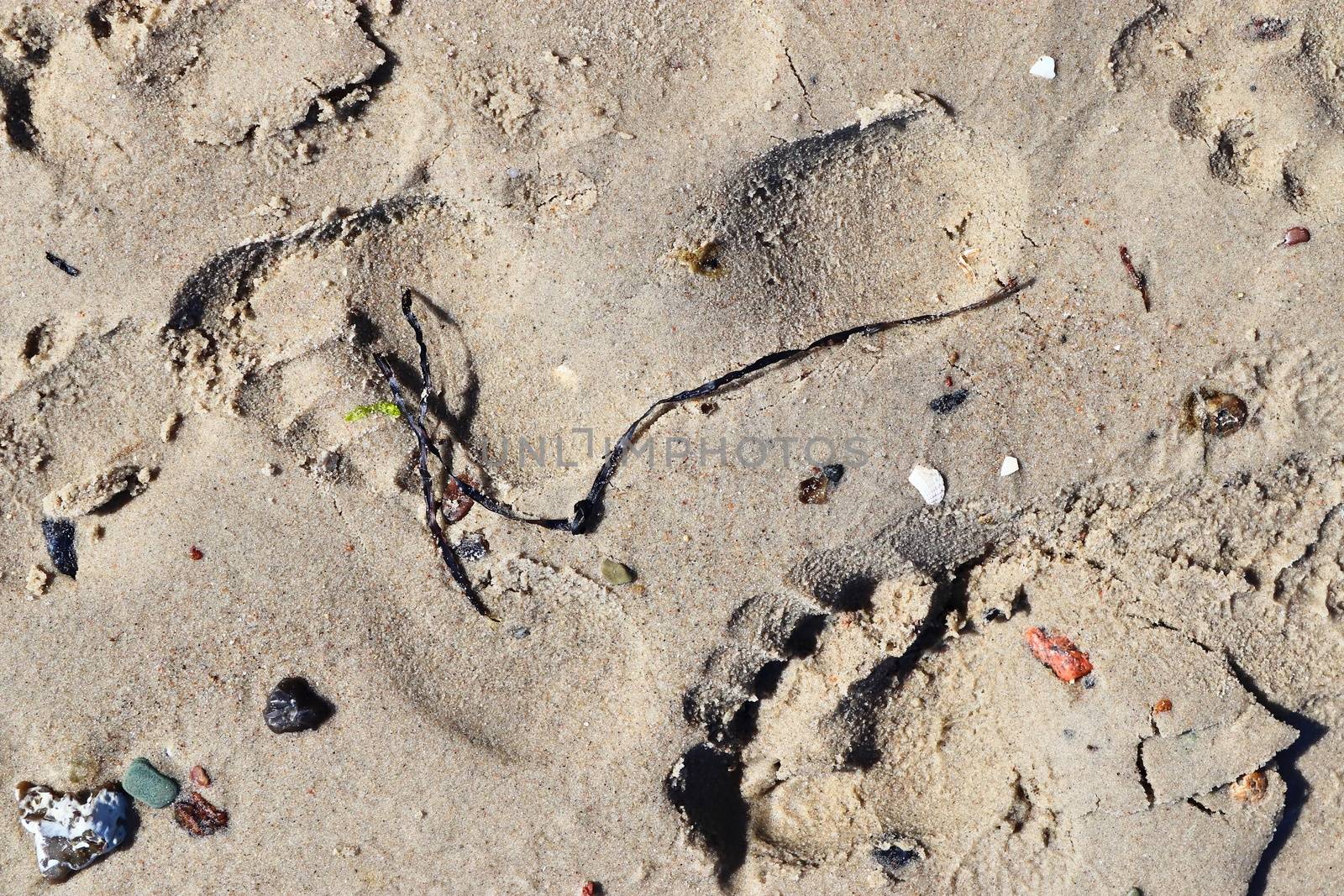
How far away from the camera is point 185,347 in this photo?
113 inches

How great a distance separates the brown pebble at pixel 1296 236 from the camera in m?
2.83

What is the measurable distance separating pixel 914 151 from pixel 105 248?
107 inches

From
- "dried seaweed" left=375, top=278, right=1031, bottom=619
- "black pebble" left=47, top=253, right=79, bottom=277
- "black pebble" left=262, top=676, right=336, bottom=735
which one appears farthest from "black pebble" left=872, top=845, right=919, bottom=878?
"black pebble" left=47, top=253, right=79, bottom=277

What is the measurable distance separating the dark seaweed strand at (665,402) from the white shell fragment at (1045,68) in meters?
0.68

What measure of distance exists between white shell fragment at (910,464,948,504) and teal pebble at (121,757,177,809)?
2.71m

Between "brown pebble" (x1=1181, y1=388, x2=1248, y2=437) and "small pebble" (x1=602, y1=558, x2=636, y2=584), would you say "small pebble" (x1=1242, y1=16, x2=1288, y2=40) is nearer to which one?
"brown pebble" (x1=1181, y1=388, x2=1248, y2=437)

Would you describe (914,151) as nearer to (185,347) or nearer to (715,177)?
(715,177)

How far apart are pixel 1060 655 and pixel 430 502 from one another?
7.12 feet

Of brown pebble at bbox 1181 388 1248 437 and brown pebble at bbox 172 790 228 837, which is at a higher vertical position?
brown pebble at bbox 1181 388 1248 437

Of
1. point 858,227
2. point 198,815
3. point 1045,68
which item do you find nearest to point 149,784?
point 198,815

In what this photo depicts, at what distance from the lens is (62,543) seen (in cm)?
291

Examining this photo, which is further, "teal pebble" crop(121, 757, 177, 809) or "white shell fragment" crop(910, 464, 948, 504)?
"teal pebble" crop(121, 757, 177, 809)

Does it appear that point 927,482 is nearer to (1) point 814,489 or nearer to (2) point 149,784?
(1) point 814,489

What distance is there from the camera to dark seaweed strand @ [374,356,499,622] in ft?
9.42
